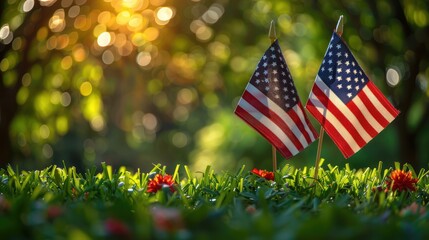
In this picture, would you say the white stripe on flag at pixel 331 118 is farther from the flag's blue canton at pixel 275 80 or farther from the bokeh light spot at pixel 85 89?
the bokeh light spot at pixel 85 89

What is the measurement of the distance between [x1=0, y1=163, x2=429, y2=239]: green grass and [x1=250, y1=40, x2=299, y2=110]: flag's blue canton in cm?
58

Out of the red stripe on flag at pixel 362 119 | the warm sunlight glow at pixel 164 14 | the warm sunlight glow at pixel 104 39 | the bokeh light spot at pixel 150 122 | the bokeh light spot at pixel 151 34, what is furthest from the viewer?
the bokeh light spot at pixel 150 122

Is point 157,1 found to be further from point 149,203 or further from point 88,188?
point 149,203

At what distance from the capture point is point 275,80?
6457 mm

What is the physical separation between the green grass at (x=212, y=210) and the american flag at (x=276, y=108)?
26cm

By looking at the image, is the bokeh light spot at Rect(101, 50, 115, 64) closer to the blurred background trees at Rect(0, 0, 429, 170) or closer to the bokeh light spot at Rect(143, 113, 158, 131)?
the blurred background trees at Rect(0, 0, 429, 170)

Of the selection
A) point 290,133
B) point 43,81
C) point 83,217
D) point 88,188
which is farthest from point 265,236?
point 43,81

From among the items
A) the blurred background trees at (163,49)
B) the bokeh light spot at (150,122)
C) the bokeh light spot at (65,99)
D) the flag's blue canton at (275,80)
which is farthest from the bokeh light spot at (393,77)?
the bokeh light spot at (150,122)

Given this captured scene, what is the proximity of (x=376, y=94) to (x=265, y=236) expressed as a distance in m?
3.95

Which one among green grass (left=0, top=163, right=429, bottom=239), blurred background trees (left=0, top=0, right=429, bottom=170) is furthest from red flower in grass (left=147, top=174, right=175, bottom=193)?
blurred background trees (left=0, top=0, right=429, bottom=170)

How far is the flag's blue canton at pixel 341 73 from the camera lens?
252 inches

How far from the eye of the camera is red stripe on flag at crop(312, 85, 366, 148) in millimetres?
6391

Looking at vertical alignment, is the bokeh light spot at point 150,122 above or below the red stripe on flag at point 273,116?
below

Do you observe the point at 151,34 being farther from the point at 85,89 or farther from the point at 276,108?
the point at 276,108
